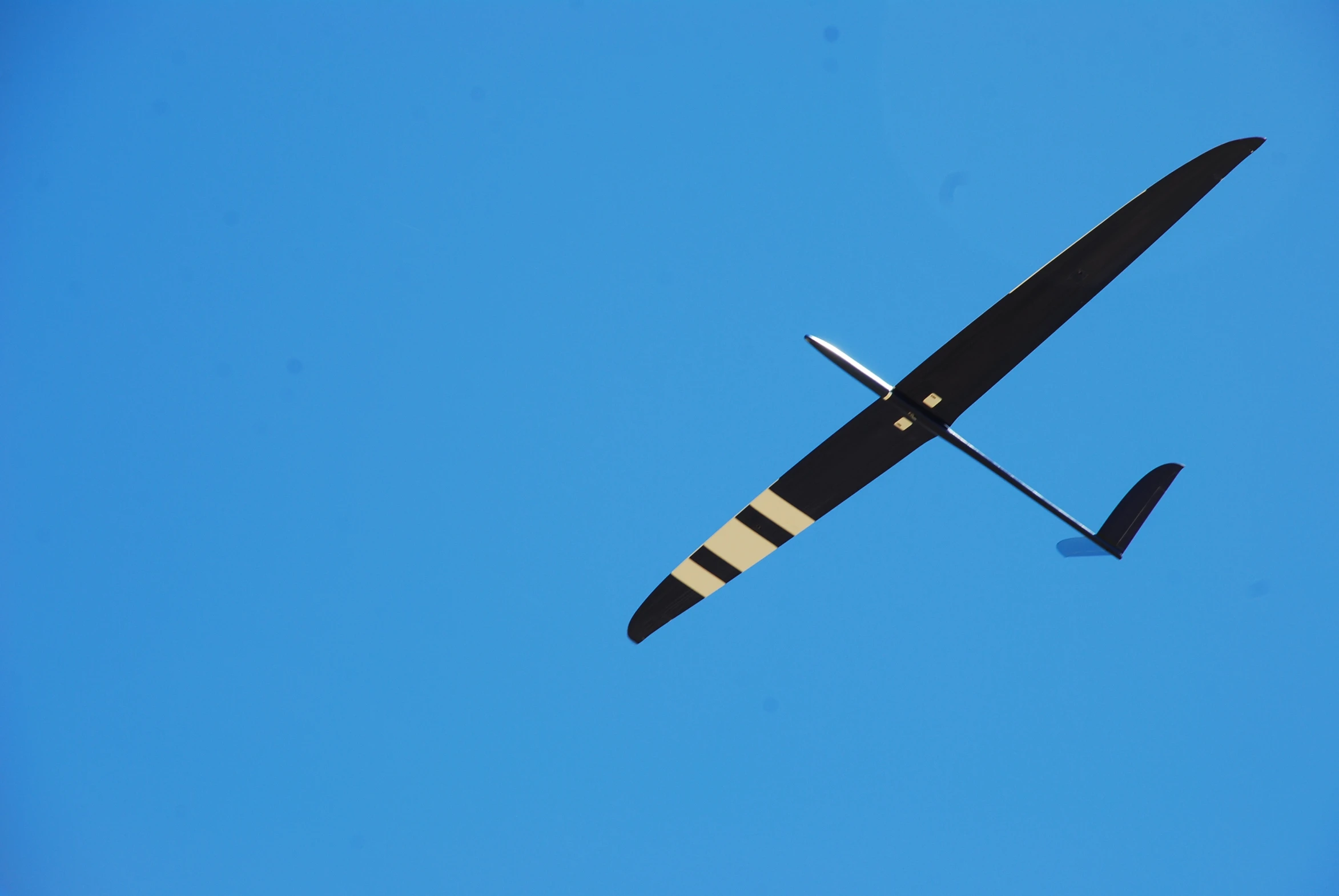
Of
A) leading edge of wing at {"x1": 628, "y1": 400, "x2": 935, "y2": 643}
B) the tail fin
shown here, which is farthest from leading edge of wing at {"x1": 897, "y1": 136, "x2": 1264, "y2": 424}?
the tail fin

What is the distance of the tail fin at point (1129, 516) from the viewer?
29.9 feet

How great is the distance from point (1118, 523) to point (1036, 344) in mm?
2445

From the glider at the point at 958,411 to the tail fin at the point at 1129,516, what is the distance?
13 mm

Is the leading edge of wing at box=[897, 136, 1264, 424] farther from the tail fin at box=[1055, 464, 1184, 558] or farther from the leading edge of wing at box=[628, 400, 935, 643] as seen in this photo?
the tail fin at box=[1055, 464, 1184, 558]

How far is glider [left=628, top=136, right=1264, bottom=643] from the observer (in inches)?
299

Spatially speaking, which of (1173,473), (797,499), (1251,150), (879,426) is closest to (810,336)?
(879,426)

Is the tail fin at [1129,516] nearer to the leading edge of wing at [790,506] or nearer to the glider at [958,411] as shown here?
the glider at [958,411]

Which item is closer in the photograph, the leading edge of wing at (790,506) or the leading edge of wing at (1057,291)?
the leading edge of wing at (1057,291)

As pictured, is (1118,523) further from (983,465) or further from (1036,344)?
(1036,344)

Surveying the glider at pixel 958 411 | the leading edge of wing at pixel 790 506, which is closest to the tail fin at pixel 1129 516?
the glider at pixel 958 411

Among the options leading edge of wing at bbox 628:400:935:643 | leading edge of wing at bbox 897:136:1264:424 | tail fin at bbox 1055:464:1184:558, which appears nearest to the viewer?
leading edge of wing at bbox 897:136:1264:424

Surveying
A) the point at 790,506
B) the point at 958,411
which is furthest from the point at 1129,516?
the point at 790,506

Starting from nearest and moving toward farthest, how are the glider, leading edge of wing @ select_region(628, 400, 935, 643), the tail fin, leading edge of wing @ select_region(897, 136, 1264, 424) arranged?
Answer: leading edge of wing @ select_region(897, 136, 1264, 424) < the glider < leading edge of wing @ select_region(628, 400, 935, 643) < the tail fin

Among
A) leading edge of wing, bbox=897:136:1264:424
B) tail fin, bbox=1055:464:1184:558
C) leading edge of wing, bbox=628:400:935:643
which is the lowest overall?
tail fin, bbox=1055:464:1184:558
